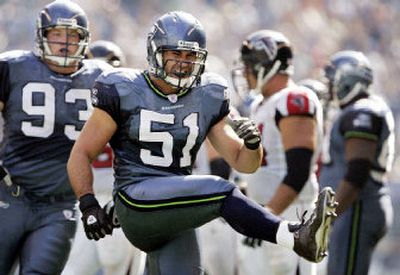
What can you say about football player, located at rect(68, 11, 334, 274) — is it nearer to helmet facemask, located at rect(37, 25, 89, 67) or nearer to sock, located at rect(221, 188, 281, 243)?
sock, located at rect(221, 188, 281, 243)

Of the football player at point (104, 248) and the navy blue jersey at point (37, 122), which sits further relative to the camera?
the football player at point (104, 248)

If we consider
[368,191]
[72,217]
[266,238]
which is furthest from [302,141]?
[266,238]

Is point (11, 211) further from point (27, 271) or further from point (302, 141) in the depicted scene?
point (302, 141)

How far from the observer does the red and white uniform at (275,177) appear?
253 inches

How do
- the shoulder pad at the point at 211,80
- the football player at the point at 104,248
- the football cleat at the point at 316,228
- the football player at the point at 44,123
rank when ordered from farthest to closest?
the football player at the point at 104,248, the football player at the point at 44,123, the shoulder pad at the point at 211,80, the football cleat at the point at 316,228

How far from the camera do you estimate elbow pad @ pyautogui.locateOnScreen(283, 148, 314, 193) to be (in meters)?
6.27

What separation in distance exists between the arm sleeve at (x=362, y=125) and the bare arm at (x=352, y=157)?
34mm

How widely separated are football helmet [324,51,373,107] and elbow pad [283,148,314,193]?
90cm

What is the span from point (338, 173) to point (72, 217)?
1.89 meters

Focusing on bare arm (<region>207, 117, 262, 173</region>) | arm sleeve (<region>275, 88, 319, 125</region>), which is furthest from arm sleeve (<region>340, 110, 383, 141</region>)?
bare arm (<region>207, 117, 262, 173</region>)

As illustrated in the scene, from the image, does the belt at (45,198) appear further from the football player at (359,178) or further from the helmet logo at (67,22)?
the football player at (359,178)

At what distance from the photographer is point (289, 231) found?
4520 millimetres

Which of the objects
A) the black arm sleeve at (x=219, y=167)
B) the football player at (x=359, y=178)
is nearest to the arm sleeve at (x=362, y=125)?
the football player at (x=359, y=178)

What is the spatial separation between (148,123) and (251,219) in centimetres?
65
